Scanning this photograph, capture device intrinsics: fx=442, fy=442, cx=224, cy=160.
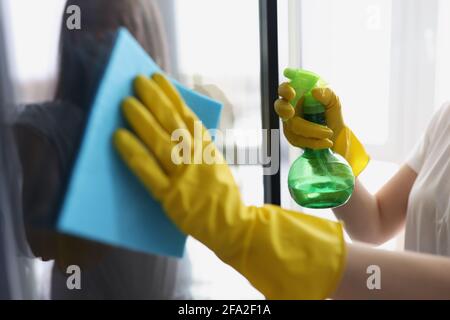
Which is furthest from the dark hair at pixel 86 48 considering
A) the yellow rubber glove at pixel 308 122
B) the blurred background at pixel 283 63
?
the yellow rubber glove at pixel 308 122

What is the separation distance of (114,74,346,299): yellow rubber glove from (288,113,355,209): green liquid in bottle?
8.0 inches

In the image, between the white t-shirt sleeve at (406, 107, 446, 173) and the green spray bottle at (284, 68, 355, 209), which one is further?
the white t-shirt sleeve at (406, 107, 446, 173)

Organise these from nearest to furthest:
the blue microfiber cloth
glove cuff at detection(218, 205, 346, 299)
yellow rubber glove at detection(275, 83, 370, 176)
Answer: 1. the blue microfiber cloth
2. glove cuff at detection(218, 205, 346, 299)
3. yellow rubber glove at detection(275, 83, 370, 176)

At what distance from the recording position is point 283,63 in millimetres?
1048

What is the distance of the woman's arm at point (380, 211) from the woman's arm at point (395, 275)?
362 mm

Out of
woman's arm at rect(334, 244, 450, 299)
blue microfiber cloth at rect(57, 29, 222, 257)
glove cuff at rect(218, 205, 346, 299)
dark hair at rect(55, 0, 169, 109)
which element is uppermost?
dark hair at rect(55, 0, 169, 109)

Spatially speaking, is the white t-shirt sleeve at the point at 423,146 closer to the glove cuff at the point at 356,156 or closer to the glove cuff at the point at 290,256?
the glove cuff at the point at 356,156

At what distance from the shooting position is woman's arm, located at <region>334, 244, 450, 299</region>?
59 centimetres

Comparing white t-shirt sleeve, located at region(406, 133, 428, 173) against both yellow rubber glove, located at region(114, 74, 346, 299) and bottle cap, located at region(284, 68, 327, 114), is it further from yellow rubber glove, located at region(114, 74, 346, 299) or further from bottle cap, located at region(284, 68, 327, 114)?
yellow rubber glove, located at region(114, 74, 346, 299)

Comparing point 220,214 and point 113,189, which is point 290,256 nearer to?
point 220,214

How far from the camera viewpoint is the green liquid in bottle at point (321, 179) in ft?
2.59

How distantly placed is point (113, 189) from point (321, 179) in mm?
427

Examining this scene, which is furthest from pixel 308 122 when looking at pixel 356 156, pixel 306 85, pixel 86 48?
pixel 86 48

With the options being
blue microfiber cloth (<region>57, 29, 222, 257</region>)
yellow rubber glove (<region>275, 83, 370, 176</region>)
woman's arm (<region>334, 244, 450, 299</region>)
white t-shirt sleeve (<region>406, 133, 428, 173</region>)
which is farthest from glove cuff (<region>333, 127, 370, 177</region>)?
blue microfiber cloth (<region>57, 29, 222, 257</region>)
